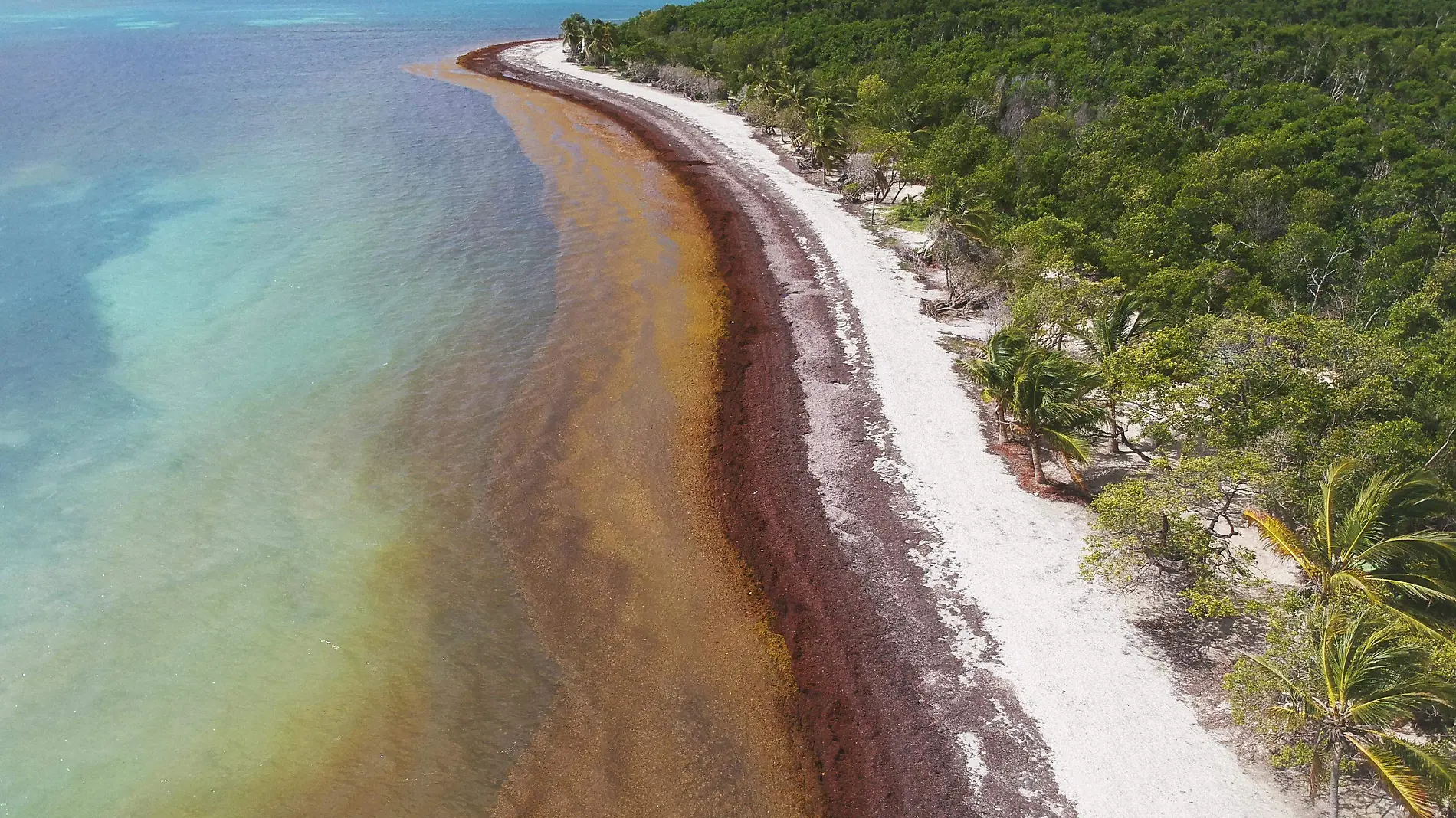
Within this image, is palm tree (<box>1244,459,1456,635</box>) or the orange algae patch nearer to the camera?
palm tree (<box>1244,459,1456,635</box>)

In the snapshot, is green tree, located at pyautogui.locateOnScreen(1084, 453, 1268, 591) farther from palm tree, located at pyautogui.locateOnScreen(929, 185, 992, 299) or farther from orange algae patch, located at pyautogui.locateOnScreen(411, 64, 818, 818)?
palm tree, located at pyautogui.locateOnScreen(929, 185, 992, 299)

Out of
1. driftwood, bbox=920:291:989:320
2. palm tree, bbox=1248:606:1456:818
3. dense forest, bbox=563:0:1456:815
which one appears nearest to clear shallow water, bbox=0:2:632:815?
palm tree, bbox=1248:606:1456:818

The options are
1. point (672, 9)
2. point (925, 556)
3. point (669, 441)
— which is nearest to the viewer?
point (925, 556)

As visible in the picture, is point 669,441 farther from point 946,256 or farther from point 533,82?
point 533,82

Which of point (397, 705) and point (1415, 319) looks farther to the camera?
point (1415, 319)

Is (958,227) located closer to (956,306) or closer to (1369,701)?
(956,306)

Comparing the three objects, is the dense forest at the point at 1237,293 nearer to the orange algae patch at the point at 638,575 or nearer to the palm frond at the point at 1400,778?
the palm frond at the point at 1400,778

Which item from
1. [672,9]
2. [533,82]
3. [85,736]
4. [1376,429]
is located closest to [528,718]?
[85,736]

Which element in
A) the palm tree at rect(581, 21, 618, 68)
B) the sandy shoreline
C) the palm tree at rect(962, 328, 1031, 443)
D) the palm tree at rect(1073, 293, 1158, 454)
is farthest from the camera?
the palm tree at rect(581, 21, 618, 68)
